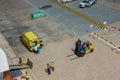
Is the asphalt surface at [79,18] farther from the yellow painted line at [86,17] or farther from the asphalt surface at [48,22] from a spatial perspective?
the yellow painted line at [86,17]

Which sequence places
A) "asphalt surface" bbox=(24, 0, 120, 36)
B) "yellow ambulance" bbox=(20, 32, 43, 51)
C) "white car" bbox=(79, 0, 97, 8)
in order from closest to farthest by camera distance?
"yellow ambulance" bbox=(20, 32, 43, 51) → "asphalt surface" bbox=(24, 0, 120, 36) → "white car" bbox=(79, 0, 97, 8)

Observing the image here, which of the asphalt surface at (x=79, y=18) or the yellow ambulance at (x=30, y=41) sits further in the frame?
the asphalt surface at (x=79, y=18)

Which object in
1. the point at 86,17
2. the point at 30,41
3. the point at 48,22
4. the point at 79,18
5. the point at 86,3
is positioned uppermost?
the point at 30,41

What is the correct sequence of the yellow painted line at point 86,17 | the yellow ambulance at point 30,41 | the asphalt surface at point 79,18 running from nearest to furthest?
the yellow ambulance at point 30,41
the asphalt surface at point 79,18
the yellow painted line at point 86,17

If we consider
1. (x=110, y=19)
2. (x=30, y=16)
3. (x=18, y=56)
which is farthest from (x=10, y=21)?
(x=110, y=19)

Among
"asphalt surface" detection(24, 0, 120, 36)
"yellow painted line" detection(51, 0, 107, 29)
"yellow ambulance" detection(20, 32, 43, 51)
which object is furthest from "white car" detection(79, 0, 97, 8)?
"yellow ambulance" detection(20, 32, 43, 51)

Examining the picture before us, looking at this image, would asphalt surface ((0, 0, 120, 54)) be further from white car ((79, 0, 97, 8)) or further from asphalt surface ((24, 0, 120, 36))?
white car ((79, 0, 97, 8))

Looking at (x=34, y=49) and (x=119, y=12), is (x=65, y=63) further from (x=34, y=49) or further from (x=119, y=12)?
(x=119, y=12)

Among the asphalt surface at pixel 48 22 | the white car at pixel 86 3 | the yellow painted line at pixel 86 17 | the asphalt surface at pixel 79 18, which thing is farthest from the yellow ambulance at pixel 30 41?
the white car at pixel 86 3

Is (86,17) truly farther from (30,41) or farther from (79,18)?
(30,41)

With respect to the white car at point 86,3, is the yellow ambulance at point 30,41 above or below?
above

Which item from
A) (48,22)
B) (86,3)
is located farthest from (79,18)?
(86,3)

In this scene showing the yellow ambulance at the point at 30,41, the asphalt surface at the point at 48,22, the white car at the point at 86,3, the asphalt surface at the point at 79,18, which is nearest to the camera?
the yellow ambulance at the point at 30,41
